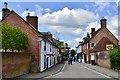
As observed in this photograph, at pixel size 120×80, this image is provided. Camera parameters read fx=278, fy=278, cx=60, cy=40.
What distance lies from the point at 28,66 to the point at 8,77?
Answer: 32.4 feet

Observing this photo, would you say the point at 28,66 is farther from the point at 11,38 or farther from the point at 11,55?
the point at 11,55

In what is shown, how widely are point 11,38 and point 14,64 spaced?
13.2 feet

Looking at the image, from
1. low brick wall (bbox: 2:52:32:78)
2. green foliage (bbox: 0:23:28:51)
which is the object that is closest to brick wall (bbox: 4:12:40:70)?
green foliage (bbox: 0:23:28:51)

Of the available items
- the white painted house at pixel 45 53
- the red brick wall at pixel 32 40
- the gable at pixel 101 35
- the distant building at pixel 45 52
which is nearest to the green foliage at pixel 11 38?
the red brick wall at pixel 32 40

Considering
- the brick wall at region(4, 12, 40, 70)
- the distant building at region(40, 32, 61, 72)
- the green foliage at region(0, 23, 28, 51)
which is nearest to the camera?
the green foliage at region(0, 23, 28, 51)

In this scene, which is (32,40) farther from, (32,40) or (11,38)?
(11,38)

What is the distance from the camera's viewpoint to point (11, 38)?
1149 inches

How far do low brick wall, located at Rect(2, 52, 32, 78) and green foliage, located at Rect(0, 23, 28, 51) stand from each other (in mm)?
1493

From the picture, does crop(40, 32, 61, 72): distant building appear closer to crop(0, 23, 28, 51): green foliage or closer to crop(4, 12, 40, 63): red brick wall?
crop(4, 12, 40, 63): red brick wall

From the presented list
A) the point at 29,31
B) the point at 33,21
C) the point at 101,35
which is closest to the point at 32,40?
the point at 29,31

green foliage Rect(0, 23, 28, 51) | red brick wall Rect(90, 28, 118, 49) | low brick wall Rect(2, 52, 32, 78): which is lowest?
low brick wall Rect(2, 52, 32, 78)

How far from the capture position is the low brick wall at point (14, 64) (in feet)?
76.4

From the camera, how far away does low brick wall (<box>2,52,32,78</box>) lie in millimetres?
23289

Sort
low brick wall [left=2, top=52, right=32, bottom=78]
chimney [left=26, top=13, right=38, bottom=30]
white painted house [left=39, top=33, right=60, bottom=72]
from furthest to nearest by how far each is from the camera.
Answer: chimney [left=26, top=13, right=38, bottom=30], white painted house [left=39, top=33, right=60, bottom=72], low brick wall [left=2, top=52, right=32, bottom=78]
